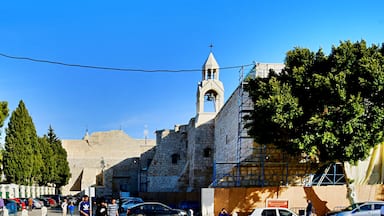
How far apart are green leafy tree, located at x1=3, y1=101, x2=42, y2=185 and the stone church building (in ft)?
45.1

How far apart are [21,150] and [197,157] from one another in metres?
16.9

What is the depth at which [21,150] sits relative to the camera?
4872cm

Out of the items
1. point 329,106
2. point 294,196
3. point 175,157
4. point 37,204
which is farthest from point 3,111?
point 175,157

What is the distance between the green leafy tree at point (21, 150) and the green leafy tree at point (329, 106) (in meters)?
29.6

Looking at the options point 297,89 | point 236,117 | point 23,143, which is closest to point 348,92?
point 297,89

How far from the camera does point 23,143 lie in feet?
162

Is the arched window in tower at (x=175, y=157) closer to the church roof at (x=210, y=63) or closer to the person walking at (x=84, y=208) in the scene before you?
the church roof at (x=210, y=63)

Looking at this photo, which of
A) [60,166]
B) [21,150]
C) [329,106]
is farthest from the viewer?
→ [60,166]

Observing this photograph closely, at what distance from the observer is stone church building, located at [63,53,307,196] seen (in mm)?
30969

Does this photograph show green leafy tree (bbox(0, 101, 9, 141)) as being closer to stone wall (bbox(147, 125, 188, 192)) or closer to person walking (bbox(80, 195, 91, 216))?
person walking (bbox(80, 195, 91, 216))

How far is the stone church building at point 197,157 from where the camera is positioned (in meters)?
31.0

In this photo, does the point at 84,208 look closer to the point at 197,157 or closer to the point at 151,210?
the point at 151,210

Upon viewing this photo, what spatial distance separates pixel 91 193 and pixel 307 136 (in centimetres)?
979

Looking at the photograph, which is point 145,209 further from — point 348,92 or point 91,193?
point 348,92
